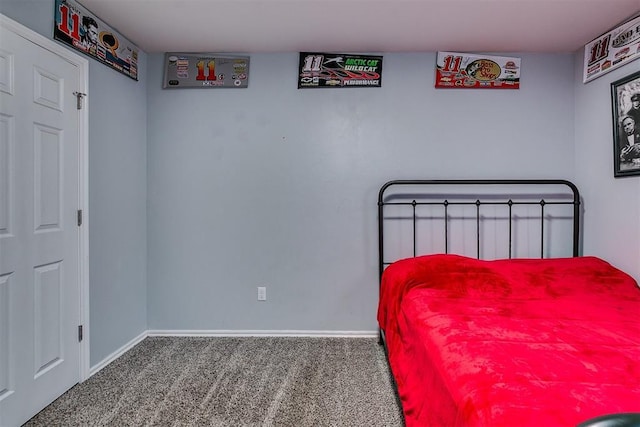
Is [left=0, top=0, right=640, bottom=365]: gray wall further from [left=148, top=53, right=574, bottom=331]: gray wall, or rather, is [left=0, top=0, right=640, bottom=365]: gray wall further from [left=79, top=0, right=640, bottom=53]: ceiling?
[left=79, top=0, right=640, bottom=53]: ceiling

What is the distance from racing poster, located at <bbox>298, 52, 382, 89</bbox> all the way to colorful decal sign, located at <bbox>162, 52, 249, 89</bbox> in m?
0.47

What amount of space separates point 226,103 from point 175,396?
2.03 metres

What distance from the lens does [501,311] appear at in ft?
5.26

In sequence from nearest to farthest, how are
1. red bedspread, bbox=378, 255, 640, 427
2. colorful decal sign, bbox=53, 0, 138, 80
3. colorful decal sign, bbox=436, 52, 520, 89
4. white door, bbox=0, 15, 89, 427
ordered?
red bedspread, bbox=378, 255, 640, 427, white door, bbox=0, 15, 89, 427, colorful decal sign, bbox=53, 0, 138, 80, colorful decal sign, bbox=436, 52, 520, 89

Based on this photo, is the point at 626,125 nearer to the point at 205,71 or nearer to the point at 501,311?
the point at 501,311

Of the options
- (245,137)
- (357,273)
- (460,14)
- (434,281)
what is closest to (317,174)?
(245,137)

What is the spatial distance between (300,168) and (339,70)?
808mm

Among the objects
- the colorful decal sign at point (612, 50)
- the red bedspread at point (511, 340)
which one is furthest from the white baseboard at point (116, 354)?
the colorful decal sign at point (612, 50)

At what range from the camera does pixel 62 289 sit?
1.83 meters

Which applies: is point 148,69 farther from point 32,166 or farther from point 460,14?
point 460,14

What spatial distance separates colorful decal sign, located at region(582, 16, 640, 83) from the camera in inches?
78.9

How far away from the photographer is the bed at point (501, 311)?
0.87 meters

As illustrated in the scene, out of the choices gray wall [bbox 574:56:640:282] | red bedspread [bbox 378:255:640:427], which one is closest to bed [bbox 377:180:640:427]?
red bedspread [bbox 378:255:640:427]

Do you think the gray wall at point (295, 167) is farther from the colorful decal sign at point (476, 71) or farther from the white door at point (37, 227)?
the white door at point (37, 227)
